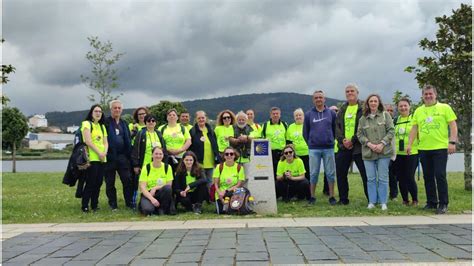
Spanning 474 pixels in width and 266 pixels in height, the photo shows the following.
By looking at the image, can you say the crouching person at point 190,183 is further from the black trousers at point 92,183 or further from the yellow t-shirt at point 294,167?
the yellow t-shirt at point 294,167

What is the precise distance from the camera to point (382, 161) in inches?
320

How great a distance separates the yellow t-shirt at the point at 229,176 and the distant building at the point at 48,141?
7875 cm

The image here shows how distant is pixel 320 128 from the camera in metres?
8.94

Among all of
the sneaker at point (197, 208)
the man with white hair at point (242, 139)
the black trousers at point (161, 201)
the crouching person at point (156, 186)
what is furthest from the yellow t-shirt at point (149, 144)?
the man with white hair at point (242, 139)

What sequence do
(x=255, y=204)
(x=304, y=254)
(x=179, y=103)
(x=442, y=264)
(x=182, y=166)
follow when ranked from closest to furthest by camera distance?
(x=442, y=264) < (x=304, y=254) < (x=255, y=204) < (x=182, y=166) < (x=179, y=103)

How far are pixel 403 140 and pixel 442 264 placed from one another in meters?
4.98

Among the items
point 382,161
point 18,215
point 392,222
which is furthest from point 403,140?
point 18,215

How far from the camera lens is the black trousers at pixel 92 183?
339 inches

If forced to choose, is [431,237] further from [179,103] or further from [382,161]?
[179,103]

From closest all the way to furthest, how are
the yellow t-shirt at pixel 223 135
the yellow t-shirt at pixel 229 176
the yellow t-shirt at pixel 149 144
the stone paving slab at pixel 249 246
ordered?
the stone paving slab at pixel 249 246 < the yellow t-shirt at pixel 229 176 < the yellow t-shirt at pixel 149 144 < the yellow t-shirt at pixel 223 135

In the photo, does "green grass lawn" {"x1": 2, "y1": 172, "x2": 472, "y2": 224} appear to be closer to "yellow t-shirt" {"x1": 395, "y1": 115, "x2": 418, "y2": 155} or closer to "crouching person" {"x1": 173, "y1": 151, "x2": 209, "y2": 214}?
"crouching person" {"x1": 173, "y1": 151, "x2": 209, "y2": 214}

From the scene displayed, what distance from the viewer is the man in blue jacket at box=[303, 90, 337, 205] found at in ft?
29.2

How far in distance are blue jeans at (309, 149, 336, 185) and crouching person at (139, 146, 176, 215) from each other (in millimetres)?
2767

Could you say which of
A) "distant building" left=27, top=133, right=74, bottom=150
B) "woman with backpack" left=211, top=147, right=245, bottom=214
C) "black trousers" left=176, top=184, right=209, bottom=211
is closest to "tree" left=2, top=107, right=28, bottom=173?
"black trousers" left=176, top=184, right=209, bottom=211
